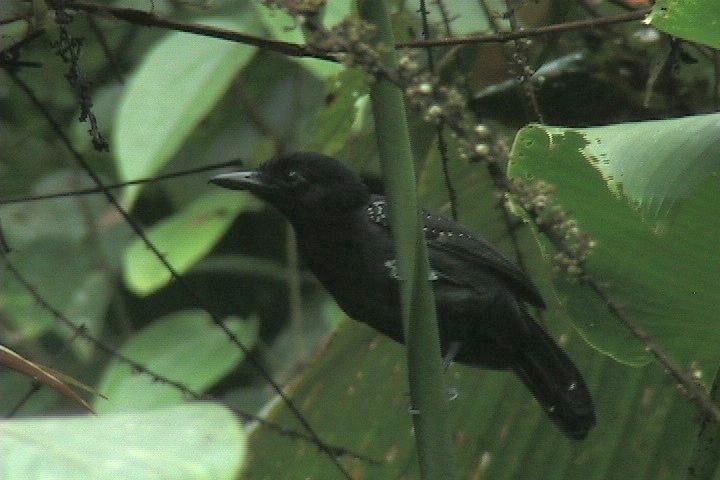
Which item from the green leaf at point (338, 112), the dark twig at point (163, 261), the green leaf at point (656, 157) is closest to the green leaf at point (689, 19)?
the green leaf at point (656, 157)

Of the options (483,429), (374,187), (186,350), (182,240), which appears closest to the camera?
(483,429)

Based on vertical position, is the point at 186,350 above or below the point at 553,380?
below

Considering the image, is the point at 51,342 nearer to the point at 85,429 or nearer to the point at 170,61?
the point at 170,61

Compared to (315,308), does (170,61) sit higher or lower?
higher

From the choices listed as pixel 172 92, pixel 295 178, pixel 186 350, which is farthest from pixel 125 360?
pixel 186 350

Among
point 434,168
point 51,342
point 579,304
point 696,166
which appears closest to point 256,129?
point 51,342

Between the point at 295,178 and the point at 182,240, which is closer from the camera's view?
the point at 295,178

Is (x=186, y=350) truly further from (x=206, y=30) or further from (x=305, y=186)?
(x=206, y=30)
